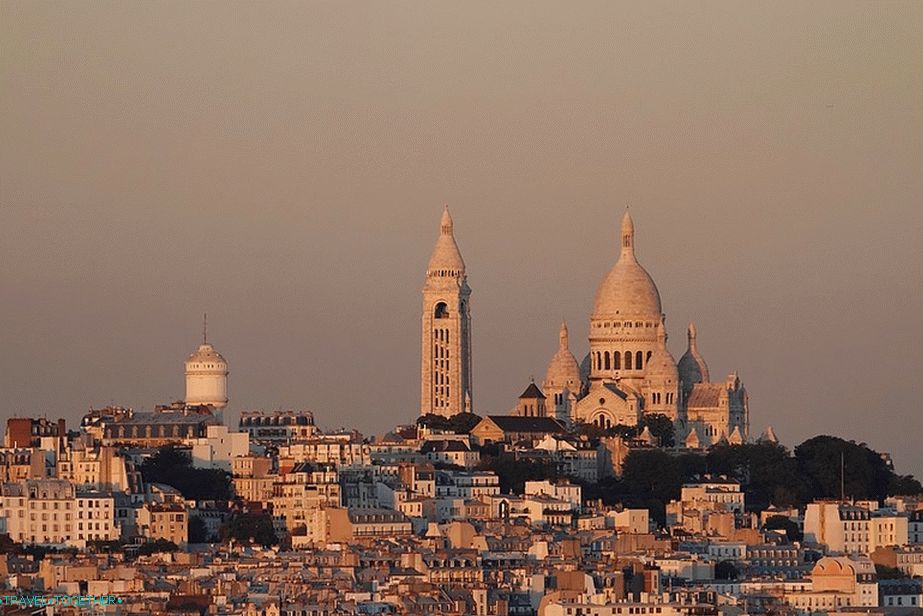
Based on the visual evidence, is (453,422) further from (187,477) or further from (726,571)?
(726,571)

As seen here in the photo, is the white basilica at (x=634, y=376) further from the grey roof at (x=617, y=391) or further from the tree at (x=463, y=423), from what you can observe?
the tree at (x=463, y=423)

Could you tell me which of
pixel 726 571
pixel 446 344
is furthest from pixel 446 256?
pixel 726 571

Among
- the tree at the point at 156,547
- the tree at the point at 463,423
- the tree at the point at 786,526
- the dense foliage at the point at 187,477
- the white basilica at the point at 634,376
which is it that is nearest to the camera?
the tree at the point at 156,547

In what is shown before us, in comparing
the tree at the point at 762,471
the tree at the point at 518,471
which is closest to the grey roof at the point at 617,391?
the tree at the point at 762,471

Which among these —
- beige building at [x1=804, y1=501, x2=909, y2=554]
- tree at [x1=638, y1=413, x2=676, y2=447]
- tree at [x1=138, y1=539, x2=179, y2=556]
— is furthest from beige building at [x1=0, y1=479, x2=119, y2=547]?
tree at [x1=638, y1=413, x2=676, y2=447]

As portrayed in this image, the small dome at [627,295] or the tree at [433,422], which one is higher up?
the small dome at [627,295]
